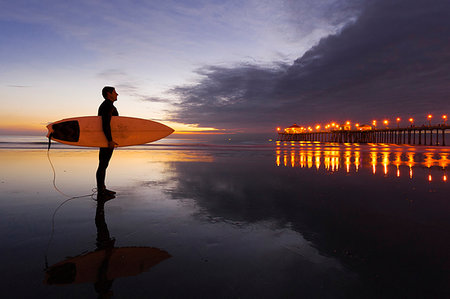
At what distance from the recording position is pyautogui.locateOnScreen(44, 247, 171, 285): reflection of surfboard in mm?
2053

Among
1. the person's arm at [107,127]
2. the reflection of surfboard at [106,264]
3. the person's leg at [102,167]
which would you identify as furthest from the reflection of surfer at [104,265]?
the person's arm at [107,127]

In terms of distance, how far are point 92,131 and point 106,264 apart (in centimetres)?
466

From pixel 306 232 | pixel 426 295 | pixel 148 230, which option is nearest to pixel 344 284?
pixel 426 295

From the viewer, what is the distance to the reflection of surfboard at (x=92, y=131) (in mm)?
5980

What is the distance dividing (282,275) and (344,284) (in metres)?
0.51

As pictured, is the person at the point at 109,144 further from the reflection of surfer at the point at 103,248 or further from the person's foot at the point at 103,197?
the reflection of surfer at the point at 103,248

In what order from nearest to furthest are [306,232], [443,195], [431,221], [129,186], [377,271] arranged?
[377,271], [306,232], [431,221], [443,195], [129,186]

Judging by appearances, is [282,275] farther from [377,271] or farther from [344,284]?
[377,271]

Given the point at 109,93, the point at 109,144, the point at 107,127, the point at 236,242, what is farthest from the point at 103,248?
the point at 109,93

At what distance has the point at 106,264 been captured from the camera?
88.7 inches

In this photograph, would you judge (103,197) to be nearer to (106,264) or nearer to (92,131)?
(92,131)

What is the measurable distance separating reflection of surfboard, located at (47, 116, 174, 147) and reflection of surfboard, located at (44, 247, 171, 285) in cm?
344

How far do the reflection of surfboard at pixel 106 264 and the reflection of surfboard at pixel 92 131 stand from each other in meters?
3.44

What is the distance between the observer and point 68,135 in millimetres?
6266
